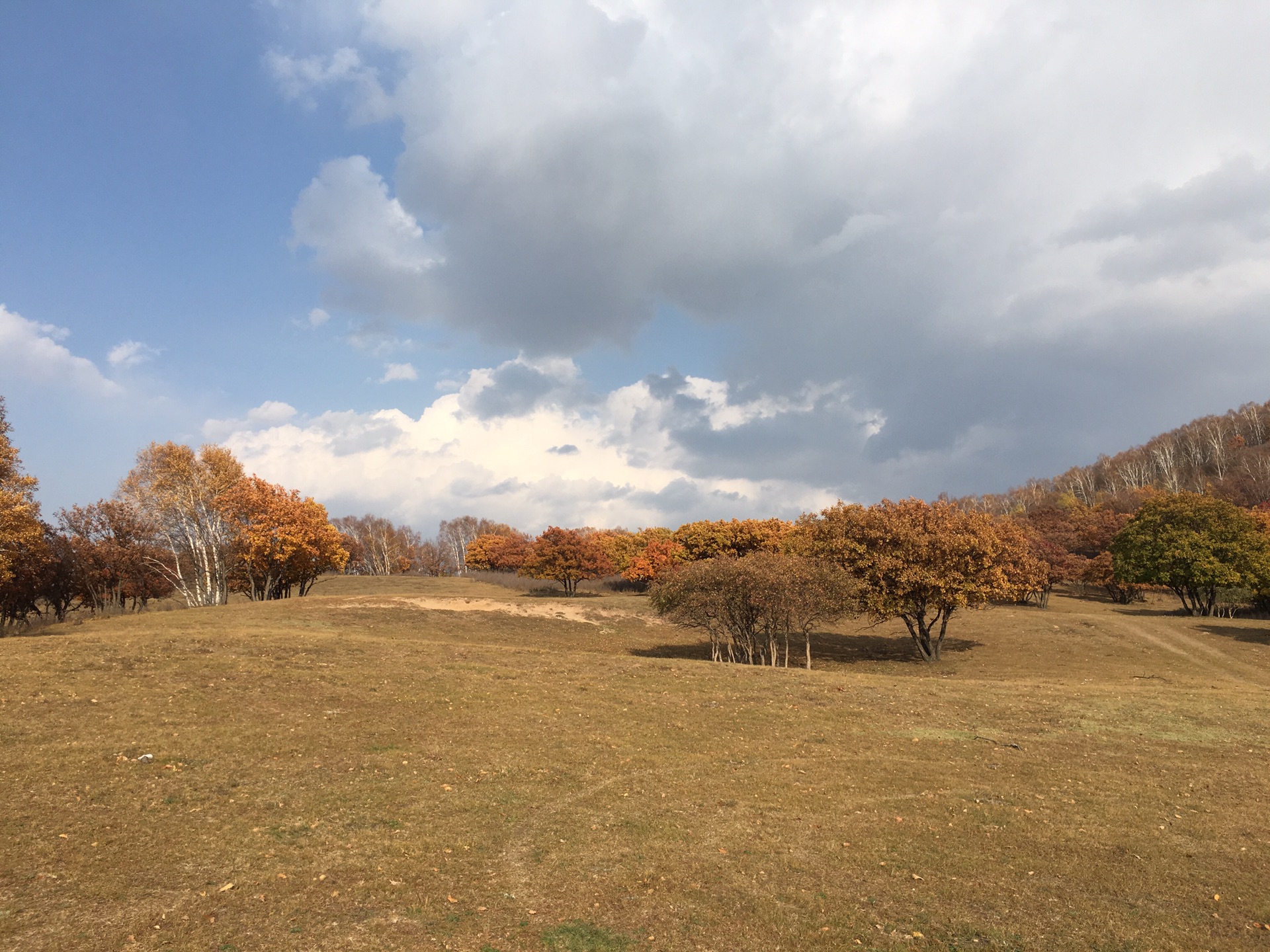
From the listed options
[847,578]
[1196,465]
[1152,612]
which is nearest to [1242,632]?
[1152,612]

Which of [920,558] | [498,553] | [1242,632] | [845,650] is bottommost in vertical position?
[845,650]

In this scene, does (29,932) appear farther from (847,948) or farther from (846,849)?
(846,849)

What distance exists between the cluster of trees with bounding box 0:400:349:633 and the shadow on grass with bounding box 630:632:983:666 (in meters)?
39.2

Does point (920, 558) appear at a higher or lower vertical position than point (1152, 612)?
higher

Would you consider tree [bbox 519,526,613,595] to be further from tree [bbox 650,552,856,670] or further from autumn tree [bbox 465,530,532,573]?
tree [bbox 650,552,856,670]

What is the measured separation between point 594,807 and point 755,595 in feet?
80.4

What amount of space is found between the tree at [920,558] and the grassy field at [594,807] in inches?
464

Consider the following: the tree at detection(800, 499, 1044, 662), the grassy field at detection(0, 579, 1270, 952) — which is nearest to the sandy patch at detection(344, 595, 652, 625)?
the tree at detection(800, 499, 1044, 662)


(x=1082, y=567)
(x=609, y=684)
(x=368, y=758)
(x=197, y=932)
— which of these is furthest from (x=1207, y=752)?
(x=1082, y=567)

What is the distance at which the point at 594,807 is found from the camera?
14.5 m

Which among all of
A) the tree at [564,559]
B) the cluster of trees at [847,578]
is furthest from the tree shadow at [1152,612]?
the tree at [564,559]

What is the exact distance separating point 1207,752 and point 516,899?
20.7m

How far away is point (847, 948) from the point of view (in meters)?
9.11

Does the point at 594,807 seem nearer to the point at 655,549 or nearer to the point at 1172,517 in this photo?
the point at 1172,517
